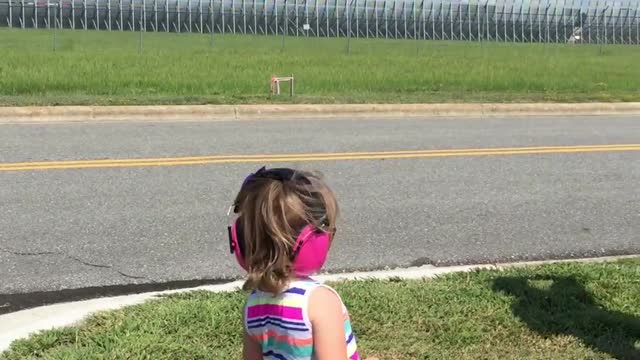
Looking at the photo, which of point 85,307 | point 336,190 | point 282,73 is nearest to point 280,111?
point 336,190

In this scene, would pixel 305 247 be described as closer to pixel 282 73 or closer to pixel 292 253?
pixel 292 253

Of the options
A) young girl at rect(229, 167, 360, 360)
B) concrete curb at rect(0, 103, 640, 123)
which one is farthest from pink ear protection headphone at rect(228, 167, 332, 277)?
concrete curb at rect(0, 103, 640, 123)

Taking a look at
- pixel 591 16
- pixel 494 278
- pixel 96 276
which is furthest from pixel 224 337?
pixel 591 16

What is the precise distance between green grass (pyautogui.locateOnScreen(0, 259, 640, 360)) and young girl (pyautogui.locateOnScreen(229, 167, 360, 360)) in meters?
1.61

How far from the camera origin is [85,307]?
12.6 feet

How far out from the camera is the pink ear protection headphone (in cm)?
164

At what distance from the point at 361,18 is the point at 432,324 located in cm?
6665

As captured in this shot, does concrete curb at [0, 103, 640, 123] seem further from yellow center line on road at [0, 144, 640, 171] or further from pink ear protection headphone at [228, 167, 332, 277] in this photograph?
pink ear protection headphone at [228, 167, 332, 277]

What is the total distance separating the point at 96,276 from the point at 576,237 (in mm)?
3435

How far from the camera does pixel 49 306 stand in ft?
12.8

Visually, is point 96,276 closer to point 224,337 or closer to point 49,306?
point 49,306

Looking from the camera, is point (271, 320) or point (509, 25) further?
point (509, 25)

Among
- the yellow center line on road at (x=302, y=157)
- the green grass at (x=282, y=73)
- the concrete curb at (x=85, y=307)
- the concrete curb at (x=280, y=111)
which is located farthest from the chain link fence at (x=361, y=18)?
the concrete curb at (x=85, y=307)

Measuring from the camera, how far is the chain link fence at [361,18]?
5797cm
